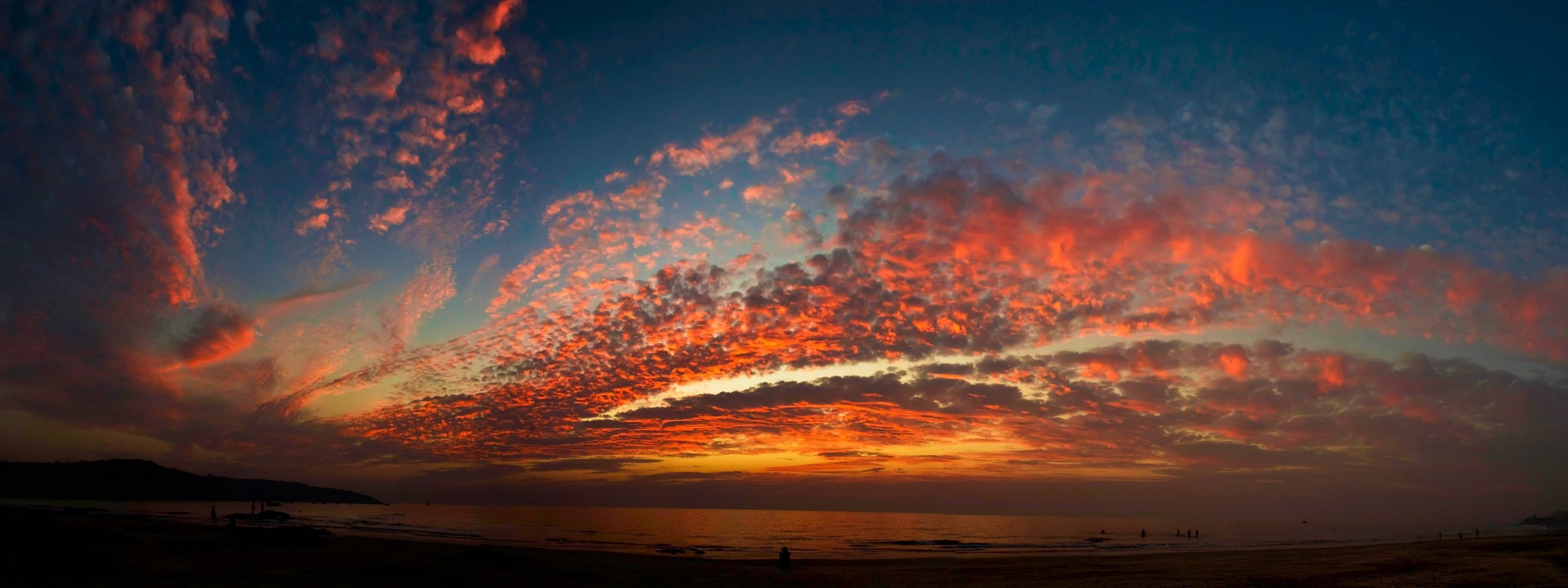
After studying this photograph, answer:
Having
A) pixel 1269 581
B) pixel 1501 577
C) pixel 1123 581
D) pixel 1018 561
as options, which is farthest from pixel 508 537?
pixel 1501 577

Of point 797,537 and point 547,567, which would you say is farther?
point 797,537

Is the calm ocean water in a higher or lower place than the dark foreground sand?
lower

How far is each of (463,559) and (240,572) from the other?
13326 millimetres

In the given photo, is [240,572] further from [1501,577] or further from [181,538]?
[1501,577]

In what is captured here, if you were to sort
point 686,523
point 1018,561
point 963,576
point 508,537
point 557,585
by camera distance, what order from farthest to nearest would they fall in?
point 686,523 < point 508,537 < point 1018,561 < point 963,576 < point 557,585

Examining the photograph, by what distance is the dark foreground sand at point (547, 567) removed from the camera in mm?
28344

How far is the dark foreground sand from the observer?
93.0 ft

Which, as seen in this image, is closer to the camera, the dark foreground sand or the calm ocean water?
the dark foreground sand

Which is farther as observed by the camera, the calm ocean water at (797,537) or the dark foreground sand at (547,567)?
the calm ocean water at (797,537)

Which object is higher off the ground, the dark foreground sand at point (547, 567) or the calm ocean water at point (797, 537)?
the dark foreground sand at point (547, 567)

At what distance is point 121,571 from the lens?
27.0 meters

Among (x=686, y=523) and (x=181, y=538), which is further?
(x=686, y=523)

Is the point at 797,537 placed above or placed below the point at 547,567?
below

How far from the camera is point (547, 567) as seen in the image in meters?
40.3
